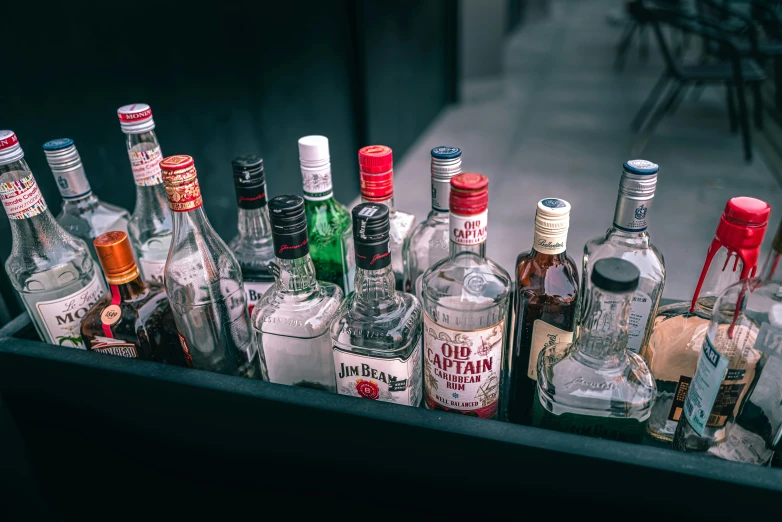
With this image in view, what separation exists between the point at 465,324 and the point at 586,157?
2.92m

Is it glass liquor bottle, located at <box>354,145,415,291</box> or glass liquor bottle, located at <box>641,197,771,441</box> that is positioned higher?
glass liquor bottle, located at <box>354,145,415,291</box>

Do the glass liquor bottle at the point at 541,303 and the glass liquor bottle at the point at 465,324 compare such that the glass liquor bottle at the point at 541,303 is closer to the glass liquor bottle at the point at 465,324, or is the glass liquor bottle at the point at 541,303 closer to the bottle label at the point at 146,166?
the glass liquor bottle at the point at 465,324

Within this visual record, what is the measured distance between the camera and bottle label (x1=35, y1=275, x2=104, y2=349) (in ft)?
2.34

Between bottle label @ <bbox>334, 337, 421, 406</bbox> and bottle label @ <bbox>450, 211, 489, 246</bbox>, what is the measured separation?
0.51 feet

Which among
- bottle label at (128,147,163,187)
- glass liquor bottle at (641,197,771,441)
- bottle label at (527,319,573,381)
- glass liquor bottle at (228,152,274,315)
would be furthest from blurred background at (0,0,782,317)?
glass liquor bottle at (641,197,771,441)

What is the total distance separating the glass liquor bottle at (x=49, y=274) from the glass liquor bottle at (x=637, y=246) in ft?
2.12

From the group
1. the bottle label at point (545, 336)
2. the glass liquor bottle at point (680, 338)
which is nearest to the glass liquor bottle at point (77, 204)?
the bottle label at point (545, 336)

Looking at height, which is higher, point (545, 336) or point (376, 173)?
point (376, 173)

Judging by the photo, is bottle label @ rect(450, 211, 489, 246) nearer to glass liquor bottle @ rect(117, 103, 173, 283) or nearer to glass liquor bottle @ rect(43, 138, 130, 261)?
glass liquor bottle @ rect(117, 103, 173, 283)

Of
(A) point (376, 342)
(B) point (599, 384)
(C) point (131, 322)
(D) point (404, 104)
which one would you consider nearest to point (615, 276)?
(B) point (599, 384)

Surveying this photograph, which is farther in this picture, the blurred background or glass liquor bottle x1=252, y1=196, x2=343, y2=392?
the blurred background

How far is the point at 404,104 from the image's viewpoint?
3180mm

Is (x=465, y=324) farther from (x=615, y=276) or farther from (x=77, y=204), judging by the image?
(x=77, y=204)

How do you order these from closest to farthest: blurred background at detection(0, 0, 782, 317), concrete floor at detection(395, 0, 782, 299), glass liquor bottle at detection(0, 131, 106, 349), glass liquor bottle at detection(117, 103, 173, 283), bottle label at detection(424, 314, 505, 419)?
bottle label at detection(424, 314, 505, 419), glass liquor bottle at detection(0, 131, 106, 349), glass liquor bottle at detection(117, 103, 173, 283), blurred background at detection(0, 0, 782, 317), concrete floor at detection(395, 0, 782, 299)
